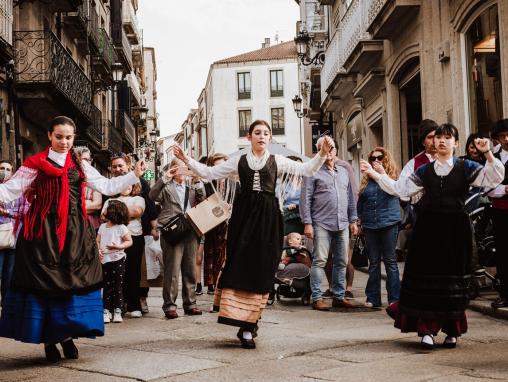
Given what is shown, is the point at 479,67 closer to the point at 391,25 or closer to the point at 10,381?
the point at 391,25

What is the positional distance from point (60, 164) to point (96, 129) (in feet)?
76.2

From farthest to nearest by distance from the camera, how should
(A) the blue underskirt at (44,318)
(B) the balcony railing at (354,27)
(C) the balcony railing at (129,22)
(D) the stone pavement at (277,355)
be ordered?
1. (C) the balcony railing at (129,22)
2. (B) the balcony railing at (354,27)
3. (A) the blue underskirt at (44,318)
4. (D) the stone pavement at (277,355)

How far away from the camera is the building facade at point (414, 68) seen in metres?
12.7

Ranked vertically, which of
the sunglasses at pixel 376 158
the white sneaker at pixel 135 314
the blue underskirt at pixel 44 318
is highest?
the sunglasses at pixel 376 158

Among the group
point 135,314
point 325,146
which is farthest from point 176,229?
point 325,146

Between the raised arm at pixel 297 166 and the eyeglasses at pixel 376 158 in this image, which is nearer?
the raised arm at pixel 297 166

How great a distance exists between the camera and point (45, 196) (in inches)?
259

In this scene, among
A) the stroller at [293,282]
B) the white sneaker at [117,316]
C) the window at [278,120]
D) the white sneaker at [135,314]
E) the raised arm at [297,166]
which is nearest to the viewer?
the raised arm at [297,166]

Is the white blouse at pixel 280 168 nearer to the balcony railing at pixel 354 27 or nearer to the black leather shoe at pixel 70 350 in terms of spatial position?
the black leather shoe at pixel 70 350

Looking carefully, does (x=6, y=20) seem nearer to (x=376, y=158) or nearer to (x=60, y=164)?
(x=376, y=158)

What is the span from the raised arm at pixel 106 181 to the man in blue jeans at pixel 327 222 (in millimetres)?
3395

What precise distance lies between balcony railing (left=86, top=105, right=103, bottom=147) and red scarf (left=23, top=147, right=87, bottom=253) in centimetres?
2120

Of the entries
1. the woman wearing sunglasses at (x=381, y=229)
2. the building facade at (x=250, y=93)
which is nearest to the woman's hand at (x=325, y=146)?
the woman wearing sunglasses at (x=381, y=229)

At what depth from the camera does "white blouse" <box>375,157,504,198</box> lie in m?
6.66
